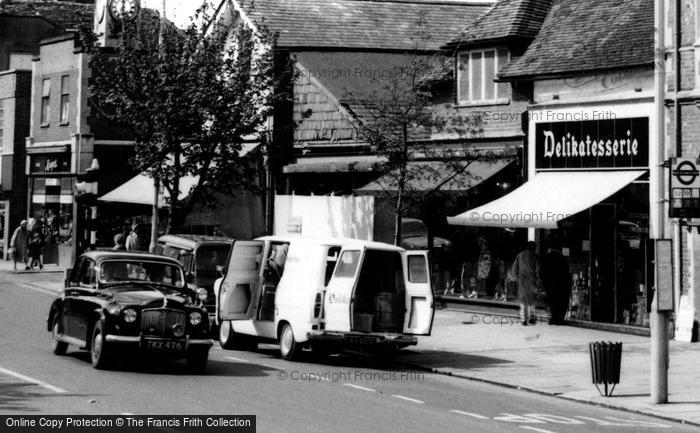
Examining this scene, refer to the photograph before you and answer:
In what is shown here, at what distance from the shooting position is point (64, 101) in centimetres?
4844

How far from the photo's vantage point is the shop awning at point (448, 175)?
28422mm

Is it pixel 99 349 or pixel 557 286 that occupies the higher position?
pixel 557 286

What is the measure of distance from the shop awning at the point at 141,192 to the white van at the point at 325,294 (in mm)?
15499

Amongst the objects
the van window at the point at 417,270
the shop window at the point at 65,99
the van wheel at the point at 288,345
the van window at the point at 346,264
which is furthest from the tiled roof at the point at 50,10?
the van window at the point at 346,264

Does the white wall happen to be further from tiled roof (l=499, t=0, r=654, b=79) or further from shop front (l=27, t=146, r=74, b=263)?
shop front (l=27, t=146, r=74, b=263)

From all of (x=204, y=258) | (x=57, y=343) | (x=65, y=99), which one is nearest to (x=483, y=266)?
(x=204, y=258)

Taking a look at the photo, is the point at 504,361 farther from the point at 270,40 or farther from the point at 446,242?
the point at 270,40

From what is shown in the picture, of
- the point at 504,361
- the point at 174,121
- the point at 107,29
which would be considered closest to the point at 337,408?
the point at 504,361

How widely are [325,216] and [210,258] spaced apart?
31.2ft

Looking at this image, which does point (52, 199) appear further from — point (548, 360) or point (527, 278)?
point (548, 360)

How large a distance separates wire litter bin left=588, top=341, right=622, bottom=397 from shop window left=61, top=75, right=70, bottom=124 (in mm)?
34267

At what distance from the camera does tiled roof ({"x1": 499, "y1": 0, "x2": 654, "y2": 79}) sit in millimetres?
26766

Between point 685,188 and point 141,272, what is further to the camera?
point 141,272

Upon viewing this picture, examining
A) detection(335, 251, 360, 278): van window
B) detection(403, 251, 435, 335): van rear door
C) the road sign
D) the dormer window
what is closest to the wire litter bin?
the road sign
